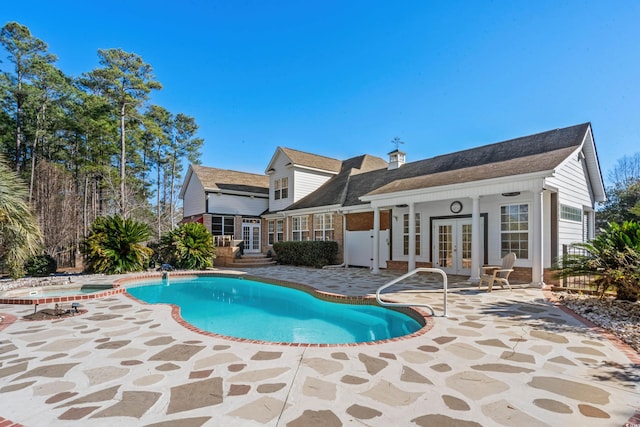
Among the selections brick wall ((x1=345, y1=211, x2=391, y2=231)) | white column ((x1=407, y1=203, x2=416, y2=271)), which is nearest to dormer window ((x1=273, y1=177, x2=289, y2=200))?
brick wall ((x1=345, y1=211, x2=391, y2=231))

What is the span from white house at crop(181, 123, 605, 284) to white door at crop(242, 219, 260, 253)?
5.10m

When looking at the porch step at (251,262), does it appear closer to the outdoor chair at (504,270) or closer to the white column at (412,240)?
the white column at (412,240)

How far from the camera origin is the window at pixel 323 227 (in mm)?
18406

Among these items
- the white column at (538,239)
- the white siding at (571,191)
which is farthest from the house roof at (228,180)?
the white siding at (571,191)

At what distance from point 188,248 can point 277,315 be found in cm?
963

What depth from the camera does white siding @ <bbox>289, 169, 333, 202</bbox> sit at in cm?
2111

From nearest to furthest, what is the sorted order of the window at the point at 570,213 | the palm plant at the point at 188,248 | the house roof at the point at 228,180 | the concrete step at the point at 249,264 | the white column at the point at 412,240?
the window at the point at 570,213 < the white column at the point at 412,240 < the palm plant at the point at 188,248 < the concrete step at the point at 249,264 < the house roof at the point at 228,180

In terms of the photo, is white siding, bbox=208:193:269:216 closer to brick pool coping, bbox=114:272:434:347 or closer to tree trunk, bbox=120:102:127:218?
tree trunk, bbox=120:102:127:218

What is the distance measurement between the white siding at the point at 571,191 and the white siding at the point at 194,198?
63.6 ft

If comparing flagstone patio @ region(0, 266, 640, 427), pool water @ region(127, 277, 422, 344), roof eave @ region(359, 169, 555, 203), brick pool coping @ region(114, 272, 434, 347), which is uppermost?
roof eave @ region(359, 169, 555, 203)

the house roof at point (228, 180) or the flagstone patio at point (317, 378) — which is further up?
the house roof at point (228, 180)

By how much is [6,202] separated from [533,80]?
16.0 metres

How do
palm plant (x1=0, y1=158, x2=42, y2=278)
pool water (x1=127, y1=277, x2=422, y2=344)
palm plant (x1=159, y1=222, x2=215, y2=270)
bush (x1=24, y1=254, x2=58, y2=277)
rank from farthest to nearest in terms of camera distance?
palm plant (x1=159, y1=222, x2=215, y2=270) → bush (x1=24, y1=254, x2=58, y2=277) → palm plant (x1=0, y1=158, x2=42, y2=278) → pool water (x1=127, y1=277, x2=422, y2=344)

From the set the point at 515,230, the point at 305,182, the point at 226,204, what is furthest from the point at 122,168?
the point at 515,230
